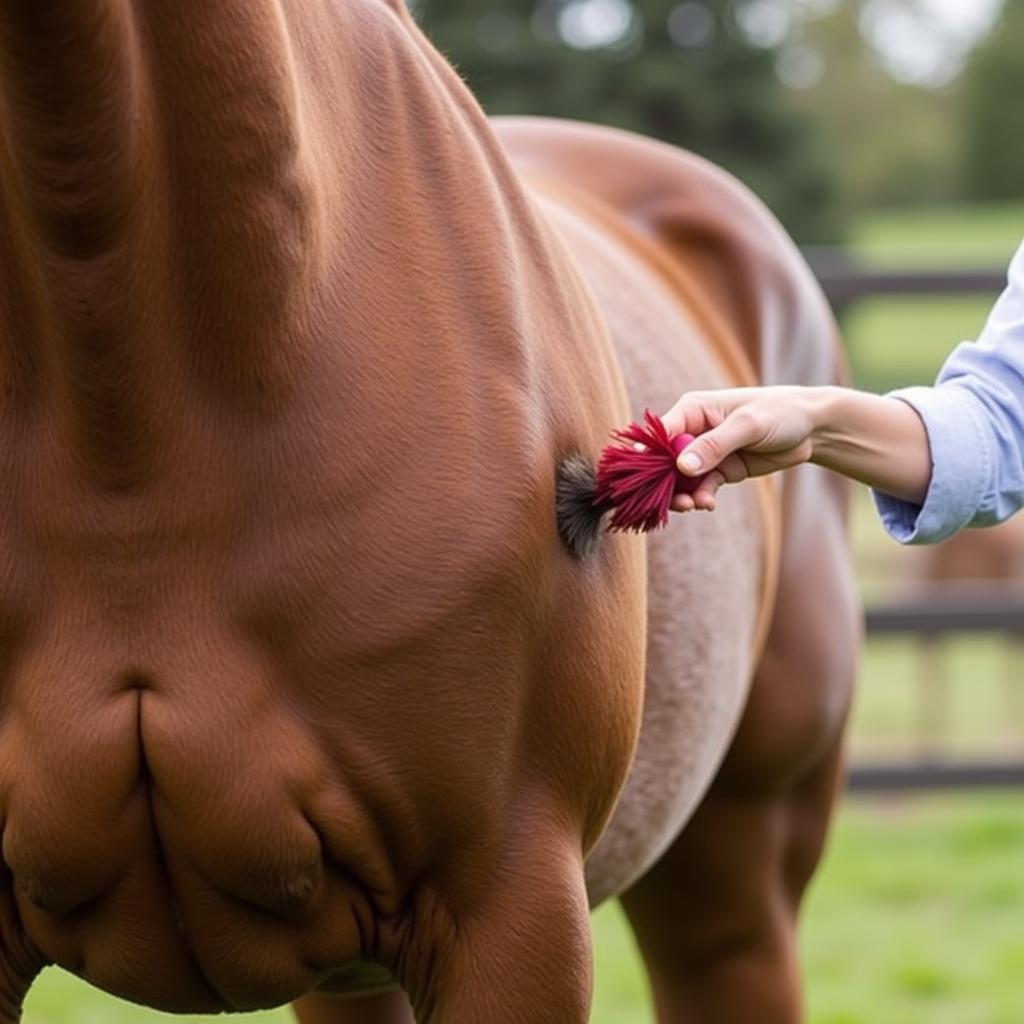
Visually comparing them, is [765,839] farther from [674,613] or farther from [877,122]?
[877,122]

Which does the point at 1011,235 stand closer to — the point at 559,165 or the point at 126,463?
the point at 559,165

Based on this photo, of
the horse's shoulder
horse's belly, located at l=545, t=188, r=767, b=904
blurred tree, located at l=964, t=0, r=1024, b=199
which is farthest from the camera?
blurred tree, located at l=964, t=0, r=1024, b=199

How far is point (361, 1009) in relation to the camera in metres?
2.58

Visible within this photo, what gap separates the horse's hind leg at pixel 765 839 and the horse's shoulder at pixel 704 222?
0.85 feet

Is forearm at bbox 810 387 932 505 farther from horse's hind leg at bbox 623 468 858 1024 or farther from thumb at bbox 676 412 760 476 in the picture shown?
horse's hind leg at bbox 623 468 858 1024

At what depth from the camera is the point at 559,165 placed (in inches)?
115

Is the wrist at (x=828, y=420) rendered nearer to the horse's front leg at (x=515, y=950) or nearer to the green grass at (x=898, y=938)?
the horse's front leg at (x=515, y=950)

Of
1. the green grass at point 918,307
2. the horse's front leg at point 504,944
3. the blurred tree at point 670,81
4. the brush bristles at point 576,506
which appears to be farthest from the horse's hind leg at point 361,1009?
the blurred tree at point 670,81

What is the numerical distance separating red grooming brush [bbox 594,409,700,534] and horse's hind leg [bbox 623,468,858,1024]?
1204 mm

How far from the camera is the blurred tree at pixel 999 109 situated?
2880 cm

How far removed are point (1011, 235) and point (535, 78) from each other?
7.08 meters

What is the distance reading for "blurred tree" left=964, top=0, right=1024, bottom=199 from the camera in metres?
28.8

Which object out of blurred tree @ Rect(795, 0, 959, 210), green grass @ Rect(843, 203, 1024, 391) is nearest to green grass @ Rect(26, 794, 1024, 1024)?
green grass @ Rect(843, 203, 1024, 391)

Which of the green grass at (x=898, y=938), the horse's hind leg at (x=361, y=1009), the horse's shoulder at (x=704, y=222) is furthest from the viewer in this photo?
the green grass at (x=898, y=938)
